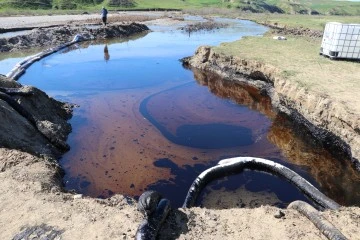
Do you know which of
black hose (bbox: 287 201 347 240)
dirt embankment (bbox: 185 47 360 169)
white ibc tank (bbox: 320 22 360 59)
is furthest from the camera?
white ibc tank (bbox: 320 22 360 59)

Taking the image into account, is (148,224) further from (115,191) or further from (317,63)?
(317,63)

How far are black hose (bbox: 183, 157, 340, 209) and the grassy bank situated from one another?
3.51 metres

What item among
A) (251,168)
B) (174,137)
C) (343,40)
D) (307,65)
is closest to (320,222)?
(251,168)

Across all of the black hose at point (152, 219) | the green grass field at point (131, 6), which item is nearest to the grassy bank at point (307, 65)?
the black hose at point (152, 219)

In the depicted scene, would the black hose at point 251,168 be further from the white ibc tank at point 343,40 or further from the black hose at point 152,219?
the white ibc tank at point 343,40

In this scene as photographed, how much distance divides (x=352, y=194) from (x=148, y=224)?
6.43m

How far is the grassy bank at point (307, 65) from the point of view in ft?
39.5

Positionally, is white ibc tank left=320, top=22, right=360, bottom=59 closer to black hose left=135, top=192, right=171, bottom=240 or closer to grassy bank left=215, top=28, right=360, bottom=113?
grassy bank left=215, top=28, right=360, bottom=113

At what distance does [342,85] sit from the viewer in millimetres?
12578

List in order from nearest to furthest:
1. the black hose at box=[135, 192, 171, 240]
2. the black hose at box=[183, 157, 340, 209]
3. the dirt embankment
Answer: the black hose at box=[135, 192, 171, 240]
the black hose at box=[183, 157, 340, 209]
the dirt embankment

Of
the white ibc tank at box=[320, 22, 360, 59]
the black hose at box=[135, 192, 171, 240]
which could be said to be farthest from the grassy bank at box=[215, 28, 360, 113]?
the black hose at box=[135, 192, 171, 240]

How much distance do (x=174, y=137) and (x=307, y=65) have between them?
856cm

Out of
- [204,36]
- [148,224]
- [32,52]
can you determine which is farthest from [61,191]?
[204,36]

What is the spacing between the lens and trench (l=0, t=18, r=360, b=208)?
896 centimetres
